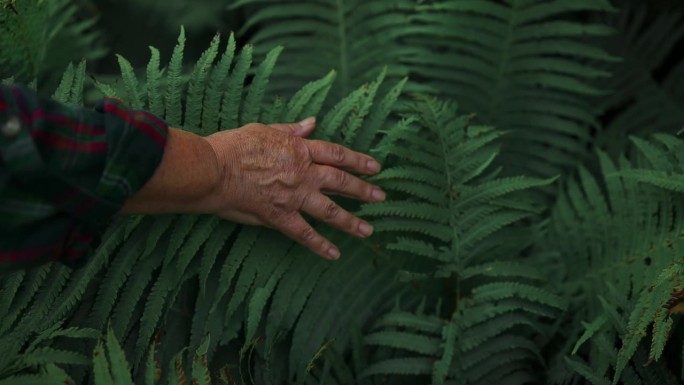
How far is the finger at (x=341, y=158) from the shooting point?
1.80m

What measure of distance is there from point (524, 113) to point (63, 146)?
1.59 metres

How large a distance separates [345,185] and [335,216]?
3.3 inches

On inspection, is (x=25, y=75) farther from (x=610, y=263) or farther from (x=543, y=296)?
(x=610, y=263)

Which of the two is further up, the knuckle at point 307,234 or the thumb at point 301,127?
the thumb at point 301,127

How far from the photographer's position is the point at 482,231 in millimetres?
1907

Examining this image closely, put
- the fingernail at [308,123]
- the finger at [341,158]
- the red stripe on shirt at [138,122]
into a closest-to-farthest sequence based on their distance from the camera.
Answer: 1. the red stripe on shirt at [138,122]
2. the finger at [341,158]
3. the fingernail at [308,123]

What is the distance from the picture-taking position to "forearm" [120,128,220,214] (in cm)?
150

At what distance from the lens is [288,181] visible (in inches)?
68.3

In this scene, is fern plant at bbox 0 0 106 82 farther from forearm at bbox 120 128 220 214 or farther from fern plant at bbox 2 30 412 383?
forearm at bbox 120 128 220 214

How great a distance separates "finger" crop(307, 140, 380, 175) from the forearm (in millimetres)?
286

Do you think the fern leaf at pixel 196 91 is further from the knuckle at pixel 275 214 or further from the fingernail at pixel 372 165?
the fingernail at pixel 372 165

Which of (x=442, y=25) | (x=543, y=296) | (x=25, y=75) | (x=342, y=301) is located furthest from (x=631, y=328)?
(x=25, y=75)

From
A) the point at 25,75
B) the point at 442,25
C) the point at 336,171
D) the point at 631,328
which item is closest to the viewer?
the point at 631,328

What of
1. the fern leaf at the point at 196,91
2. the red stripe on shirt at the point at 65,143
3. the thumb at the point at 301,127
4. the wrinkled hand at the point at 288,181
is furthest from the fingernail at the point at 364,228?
the red stripe on shirt at the point at 65,143
